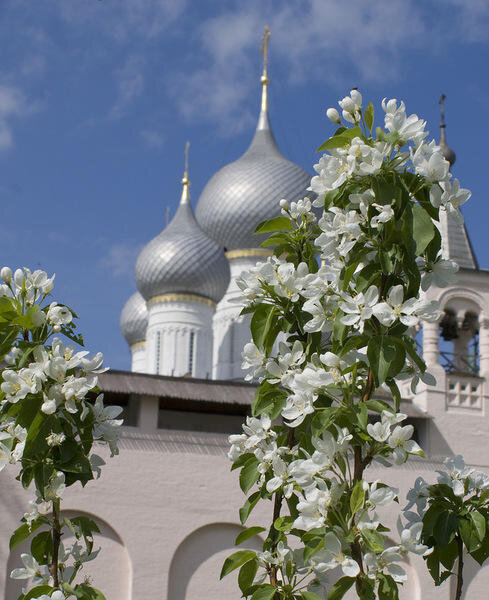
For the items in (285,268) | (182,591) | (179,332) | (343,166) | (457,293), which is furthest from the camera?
(179,332)

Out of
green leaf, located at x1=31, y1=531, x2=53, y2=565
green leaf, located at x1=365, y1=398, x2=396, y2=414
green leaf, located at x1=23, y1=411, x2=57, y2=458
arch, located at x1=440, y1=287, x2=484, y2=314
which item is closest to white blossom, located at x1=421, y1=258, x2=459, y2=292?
green leaf, located at x1=365, y1=398, x2=396, y2=414

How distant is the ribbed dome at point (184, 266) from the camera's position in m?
16.0

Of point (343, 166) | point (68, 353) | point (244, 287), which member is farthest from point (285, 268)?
point (68, 353)

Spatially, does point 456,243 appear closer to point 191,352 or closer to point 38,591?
point 191,352

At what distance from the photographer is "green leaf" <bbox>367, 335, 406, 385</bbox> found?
2.19 metres

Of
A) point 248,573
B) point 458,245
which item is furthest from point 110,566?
point 248,573

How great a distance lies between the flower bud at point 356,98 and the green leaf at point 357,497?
3.34 ft

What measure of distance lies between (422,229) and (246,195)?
Answer: 1460cm

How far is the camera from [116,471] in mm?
9961

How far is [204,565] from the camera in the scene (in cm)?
997

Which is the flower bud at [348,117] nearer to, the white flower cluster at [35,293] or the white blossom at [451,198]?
the white blossom at [451,198]

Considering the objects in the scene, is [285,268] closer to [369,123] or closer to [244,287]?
[244,287]

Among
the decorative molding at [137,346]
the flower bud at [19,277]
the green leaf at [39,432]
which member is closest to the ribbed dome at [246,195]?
the decorative molding at [137,346]

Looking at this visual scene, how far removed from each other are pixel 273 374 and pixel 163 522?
7861 mm
